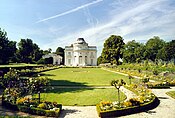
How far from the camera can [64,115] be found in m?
12.2

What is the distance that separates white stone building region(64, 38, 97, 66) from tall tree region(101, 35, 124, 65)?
727 inches

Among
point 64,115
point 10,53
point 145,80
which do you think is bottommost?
point 64,115

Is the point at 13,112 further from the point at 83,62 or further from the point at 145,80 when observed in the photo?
the point at 83,62

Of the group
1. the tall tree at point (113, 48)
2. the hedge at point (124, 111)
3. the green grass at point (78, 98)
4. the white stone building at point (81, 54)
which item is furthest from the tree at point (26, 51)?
the hedge at point (124, 111)

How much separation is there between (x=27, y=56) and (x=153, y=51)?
4804cm

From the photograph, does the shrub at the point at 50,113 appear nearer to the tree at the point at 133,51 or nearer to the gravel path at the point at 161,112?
the gravel path at the point at 161,112

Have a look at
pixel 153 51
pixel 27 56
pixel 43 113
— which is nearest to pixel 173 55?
pixel 153 51

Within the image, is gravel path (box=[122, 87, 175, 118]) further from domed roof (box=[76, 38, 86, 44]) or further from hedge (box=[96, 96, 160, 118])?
domed roof (box=[76, 38, 86, 44])

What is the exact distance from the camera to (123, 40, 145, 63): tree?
217 feet

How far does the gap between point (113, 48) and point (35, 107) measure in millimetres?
63348

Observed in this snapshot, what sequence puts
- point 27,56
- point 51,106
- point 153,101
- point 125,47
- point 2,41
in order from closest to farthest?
point 51,106
point 153,101
point 2,41
point 125,47
point 27,56

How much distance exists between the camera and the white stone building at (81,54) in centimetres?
9338

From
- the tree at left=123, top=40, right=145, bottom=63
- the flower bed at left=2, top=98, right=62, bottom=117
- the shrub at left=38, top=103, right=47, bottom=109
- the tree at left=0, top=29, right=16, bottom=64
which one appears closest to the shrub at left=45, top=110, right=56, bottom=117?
the flower bed at left=2, top=98, right=62, bottom=117

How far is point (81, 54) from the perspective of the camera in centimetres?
9338
